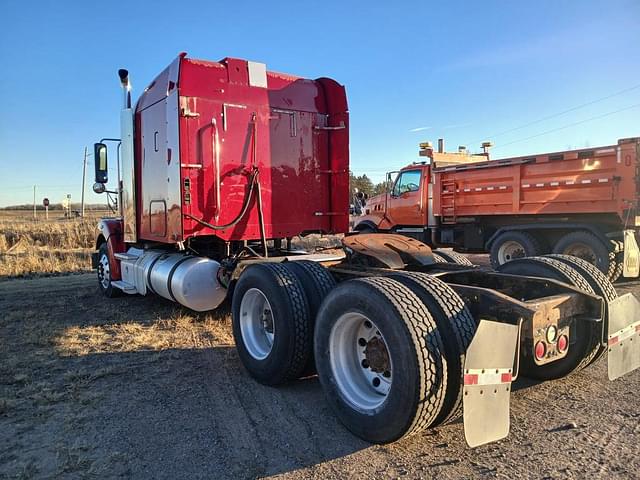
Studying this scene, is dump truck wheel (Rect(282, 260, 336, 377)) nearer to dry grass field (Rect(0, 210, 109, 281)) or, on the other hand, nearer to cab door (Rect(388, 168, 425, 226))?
cab door (Rect(388, 168, 425, 226))

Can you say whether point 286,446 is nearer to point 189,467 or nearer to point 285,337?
point 189,467

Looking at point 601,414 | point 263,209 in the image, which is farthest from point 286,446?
point 263,209

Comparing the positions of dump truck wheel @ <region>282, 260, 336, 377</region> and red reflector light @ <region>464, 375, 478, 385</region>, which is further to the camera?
dump truck wheel @ <region>282, 260, 336, 377</region>

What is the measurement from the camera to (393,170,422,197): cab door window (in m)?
12.2

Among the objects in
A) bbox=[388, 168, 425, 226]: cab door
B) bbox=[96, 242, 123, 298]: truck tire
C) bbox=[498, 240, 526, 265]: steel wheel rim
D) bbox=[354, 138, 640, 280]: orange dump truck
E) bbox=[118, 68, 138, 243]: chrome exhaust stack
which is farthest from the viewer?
bbox=[388, 168, 425, 226]: cab door

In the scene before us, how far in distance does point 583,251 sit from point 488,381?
7073 mm

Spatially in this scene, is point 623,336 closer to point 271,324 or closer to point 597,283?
point 597,283

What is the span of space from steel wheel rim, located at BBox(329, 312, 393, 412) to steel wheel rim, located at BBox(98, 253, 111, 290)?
6.50m

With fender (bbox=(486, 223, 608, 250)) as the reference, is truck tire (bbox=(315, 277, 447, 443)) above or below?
below

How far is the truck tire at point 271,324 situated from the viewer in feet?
13.3

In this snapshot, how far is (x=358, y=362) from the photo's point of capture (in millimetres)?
3562

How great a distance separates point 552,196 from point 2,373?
28.8 ft

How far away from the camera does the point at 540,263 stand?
432 cm

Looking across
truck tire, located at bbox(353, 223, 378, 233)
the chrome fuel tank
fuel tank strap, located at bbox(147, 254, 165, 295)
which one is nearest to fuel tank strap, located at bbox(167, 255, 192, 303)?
the chrome fuel tank
